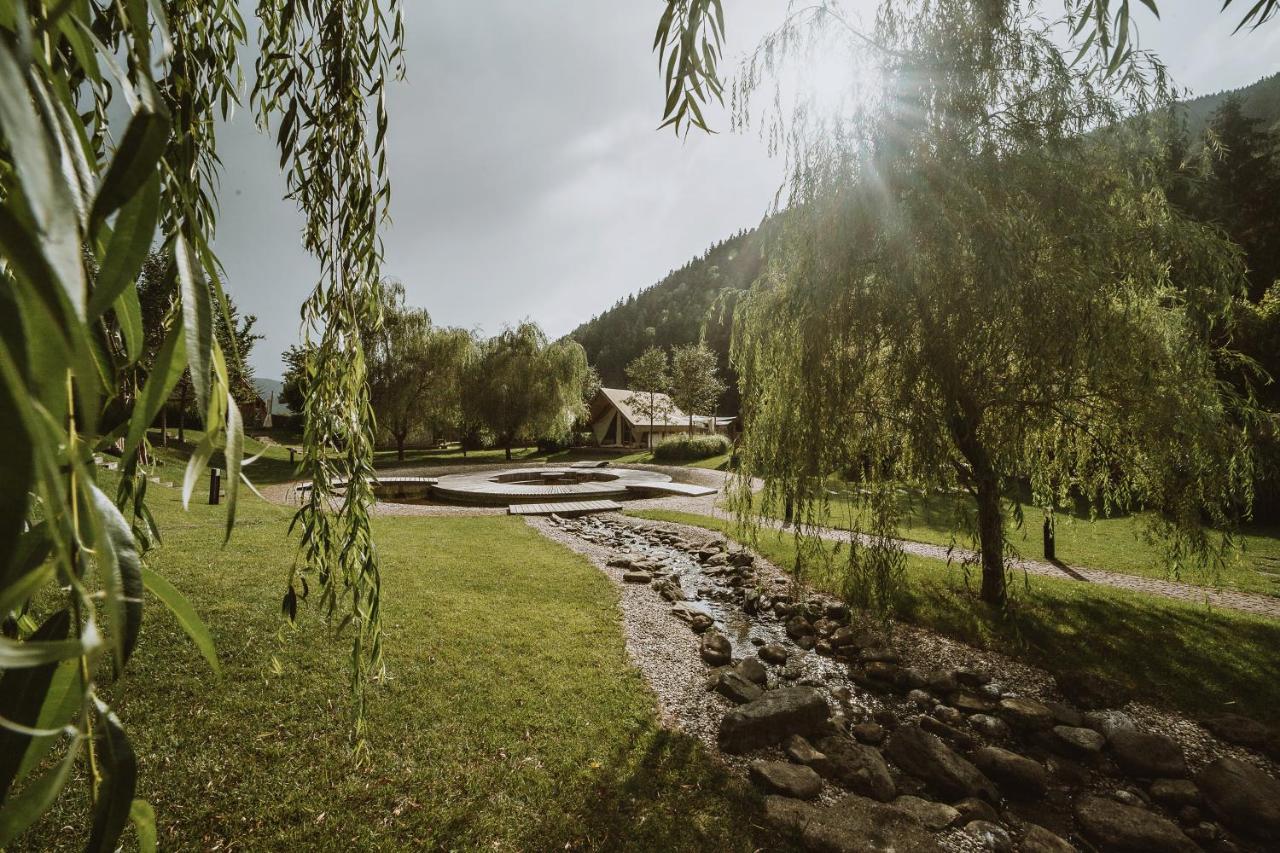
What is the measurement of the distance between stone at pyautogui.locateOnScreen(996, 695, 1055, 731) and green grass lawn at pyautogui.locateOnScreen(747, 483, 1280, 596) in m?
1.61

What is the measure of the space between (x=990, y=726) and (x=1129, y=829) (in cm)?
119

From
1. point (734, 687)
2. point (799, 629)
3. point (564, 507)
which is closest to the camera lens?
point (734, 687)

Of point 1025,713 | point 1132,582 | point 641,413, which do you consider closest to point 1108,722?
point 1025,713

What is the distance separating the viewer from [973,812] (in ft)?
10.9

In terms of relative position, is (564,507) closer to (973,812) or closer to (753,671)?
(753,671)

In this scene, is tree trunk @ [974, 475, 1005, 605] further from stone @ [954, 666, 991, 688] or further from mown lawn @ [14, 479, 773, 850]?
mown lawn @ [14, 479, 773, 850]

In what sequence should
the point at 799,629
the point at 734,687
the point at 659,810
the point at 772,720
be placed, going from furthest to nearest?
the point at 799,629 < the point at 734,687 < the point at 772,720 < the point at 659,810

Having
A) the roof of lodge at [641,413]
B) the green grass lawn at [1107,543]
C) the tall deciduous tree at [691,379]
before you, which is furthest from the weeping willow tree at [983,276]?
the roof of lodge at [641,413]

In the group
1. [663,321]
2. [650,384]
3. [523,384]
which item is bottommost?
[523,384]

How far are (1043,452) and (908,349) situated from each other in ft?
10.3

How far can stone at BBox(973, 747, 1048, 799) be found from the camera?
3650 millimetres

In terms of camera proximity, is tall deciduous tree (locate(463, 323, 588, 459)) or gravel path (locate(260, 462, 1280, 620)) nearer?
gravel path (locate(260, 462, 1280, 620))

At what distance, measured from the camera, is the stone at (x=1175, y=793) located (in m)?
3.54

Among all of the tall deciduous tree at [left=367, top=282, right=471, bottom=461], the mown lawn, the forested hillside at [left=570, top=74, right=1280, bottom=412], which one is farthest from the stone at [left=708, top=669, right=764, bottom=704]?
the forested hillside at [left=570, top=74, right=1280, bottom=412]
